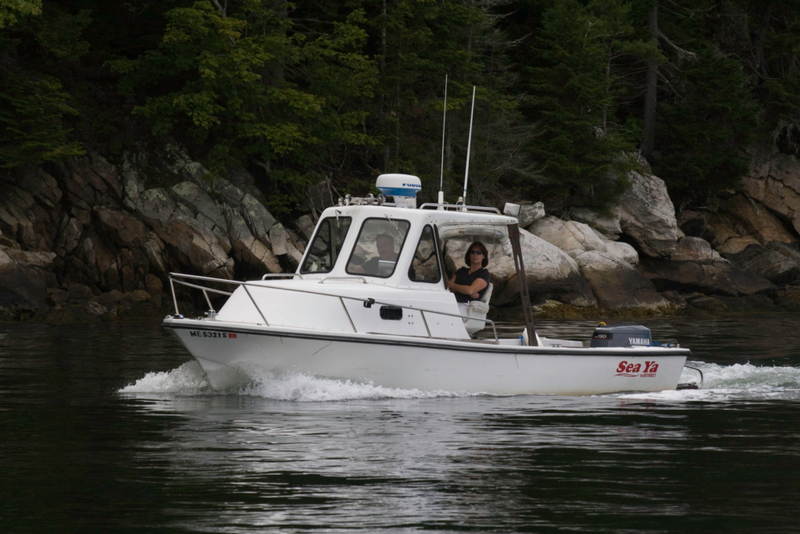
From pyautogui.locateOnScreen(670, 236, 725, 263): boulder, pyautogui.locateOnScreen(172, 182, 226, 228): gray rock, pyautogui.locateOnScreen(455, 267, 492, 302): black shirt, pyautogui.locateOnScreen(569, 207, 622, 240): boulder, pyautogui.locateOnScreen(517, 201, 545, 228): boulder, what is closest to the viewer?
pyautogui.locateOnScreen(455, 267, 492, 302): black shirt

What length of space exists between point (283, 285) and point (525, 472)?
14.6 ft

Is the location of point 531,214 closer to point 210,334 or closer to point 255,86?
point 255,86

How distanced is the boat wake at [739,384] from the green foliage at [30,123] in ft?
57.6

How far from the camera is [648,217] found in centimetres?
3441

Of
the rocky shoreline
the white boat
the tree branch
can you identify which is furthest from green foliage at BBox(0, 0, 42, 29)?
the tree branch

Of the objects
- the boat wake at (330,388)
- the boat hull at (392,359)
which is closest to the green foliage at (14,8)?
the boat wake at (330,388)

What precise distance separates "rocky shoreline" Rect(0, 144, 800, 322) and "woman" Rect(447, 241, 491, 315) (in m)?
13.8

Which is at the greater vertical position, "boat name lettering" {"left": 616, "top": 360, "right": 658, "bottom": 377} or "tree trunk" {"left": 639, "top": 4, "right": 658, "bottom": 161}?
"tree trunk" {"left": 639, "top": 4, "right": 658, "bottom": 161}

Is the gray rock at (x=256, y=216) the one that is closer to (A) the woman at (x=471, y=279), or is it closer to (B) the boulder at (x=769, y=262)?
(A) the woman at (x=471, y=279)

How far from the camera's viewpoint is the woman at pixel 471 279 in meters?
11.7

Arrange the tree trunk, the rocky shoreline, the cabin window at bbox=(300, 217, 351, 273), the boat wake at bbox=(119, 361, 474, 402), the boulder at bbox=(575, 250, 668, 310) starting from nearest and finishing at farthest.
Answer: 1. the boat wake at bbox=(119, 361, 474, 402)
2. the cabin window at bbox=(300, 217, 351, 273)
3. the rocky shoreline
4. the boulder at bbox=(575, 250, 668, 310)
5. the tree trunk

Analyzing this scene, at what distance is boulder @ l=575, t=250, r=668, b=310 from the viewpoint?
28141 mm

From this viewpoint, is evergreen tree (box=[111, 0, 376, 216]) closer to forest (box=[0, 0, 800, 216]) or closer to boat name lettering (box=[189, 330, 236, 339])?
forest (box=[0, 0, 800, 216])

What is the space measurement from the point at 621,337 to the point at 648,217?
76.4 feet
